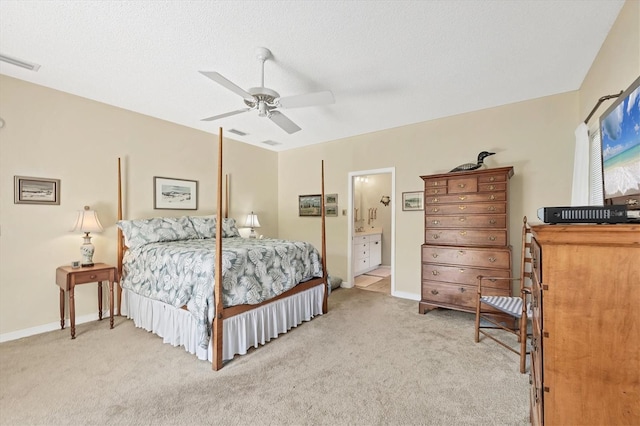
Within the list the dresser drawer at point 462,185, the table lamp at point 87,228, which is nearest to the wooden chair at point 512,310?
the dresser drawer at point 462,185

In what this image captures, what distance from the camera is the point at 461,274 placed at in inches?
137

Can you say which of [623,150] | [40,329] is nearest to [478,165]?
[623,150]


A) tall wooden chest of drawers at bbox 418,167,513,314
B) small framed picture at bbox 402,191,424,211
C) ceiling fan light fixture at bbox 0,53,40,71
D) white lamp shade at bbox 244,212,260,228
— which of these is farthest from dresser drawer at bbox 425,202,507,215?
ceiling fan light fixture at bbox 0,53,40,71

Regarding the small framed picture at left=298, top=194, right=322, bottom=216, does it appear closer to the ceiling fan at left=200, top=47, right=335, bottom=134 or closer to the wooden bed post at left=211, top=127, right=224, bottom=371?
the ceiling fan at left=200, top=47, right=335, bottom=134

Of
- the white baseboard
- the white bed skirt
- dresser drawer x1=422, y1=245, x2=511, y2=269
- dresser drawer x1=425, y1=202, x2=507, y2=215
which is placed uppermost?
dresser drawer x1=425, y1=202, x2=507, y2=215

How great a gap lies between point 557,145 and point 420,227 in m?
1.95

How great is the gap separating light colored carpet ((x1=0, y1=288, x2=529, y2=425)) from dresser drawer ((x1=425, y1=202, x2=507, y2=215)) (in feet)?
4.60

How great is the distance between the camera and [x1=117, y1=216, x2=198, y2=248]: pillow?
11.6 feet

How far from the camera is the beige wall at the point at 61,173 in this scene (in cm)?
299

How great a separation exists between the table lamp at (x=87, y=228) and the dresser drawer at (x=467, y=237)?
416 cm

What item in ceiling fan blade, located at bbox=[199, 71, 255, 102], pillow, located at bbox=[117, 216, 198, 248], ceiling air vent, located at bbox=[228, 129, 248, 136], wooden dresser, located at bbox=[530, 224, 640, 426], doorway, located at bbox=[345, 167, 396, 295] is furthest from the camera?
doorway, located at bbox=[345, 167, 396, 295]

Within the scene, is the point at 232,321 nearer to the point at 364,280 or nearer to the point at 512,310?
the point at 512,310

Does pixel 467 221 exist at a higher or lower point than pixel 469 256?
higher

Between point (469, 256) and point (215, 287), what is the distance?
292 centimetres
